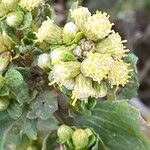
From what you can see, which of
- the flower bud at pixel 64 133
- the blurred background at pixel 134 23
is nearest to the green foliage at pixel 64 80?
the flower bud at pixel 64 133

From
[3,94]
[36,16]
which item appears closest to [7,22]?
[36,16]

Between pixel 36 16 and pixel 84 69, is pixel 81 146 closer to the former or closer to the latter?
pixel 84 69

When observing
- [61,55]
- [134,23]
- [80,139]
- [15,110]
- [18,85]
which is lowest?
[80,139]

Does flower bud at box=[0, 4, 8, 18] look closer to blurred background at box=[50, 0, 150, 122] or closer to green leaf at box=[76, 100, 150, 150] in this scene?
green leaf at box=[76, 100, 150, 150]

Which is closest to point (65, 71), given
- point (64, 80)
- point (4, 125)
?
point (64, 80)

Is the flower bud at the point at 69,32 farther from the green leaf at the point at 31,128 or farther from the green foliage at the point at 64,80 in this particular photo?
the green leaf at the point at 31,128

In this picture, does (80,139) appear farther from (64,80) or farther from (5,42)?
(5,42)

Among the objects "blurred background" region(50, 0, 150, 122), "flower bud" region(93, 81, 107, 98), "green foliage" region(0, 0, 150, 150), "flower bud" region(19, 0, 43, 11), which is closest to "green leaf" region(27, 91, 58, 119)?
"green foliage" region(0, 0, 150, 150)
